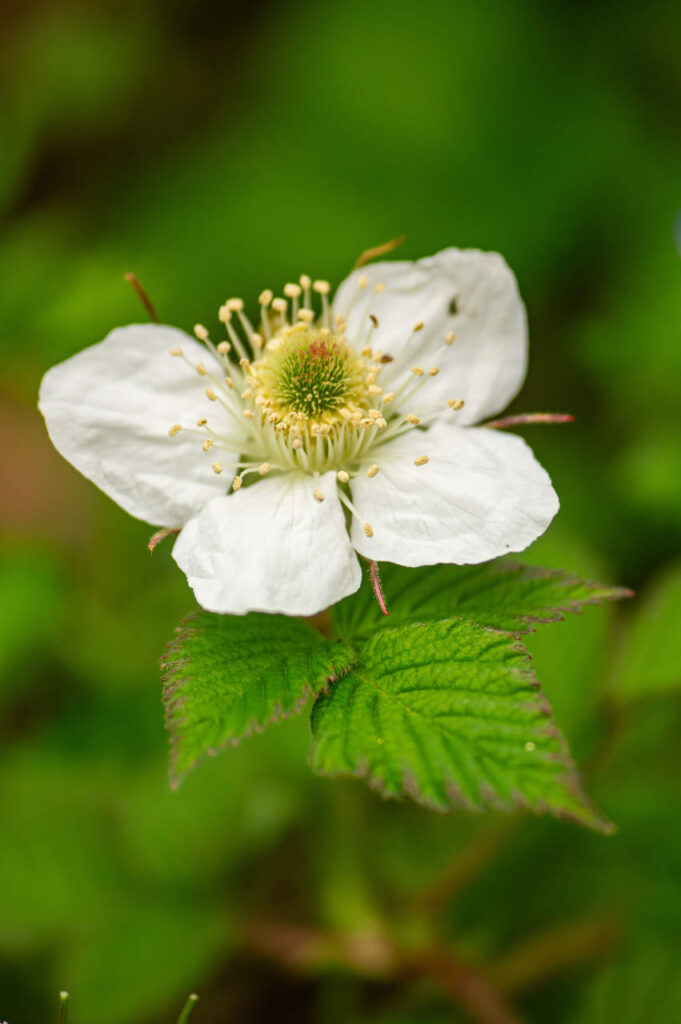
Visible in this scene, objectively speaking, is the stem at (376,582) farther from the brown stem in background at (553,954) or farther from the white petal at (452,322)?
the brown stem in background at (553,954)

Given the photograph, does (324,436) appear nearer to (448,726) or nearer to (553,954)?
(448,726)

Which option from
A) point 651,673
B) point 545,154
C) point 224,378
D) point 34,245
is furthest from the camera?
point 545,154

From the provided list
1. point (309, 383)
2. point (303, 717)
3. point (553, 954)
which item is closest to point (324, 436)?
point (309, 383)

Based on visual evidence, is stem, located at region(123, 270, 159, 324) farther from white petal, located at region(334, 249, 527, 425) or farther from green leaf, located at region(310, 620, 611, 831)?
green leaf, located at region(310, 620, 611, 831)

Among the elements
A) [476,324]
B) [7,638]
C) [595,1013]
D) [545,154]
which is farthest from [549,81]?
[595,1013]

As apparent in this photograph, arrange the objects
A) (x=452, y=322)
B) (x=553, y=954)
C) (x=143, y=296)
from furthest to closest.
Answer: (x=553, y=954)
(x=452, y=322)
(x=143, y=296)

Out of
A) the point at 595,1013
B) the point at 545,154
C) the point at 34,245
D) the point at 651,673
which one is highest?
the point at 34,245

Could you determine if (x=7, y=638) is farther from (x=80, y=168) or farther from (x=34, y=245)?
(x=80, y=168)
